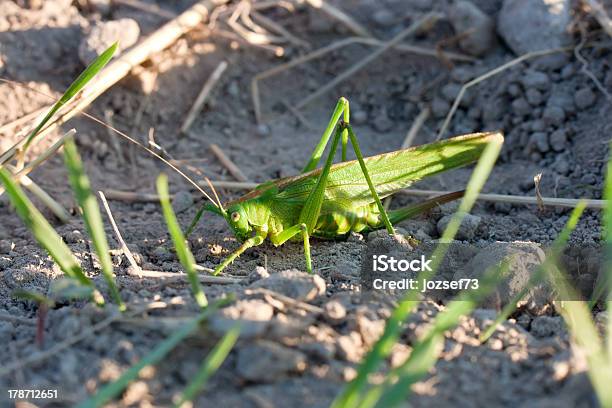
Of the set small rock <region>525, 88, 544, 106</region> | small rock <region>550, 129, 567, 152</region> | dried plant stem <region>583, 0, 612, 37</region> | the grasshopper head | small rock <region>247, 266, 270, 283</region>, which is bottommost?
small rock <region>247, 266, 270, 283</region>

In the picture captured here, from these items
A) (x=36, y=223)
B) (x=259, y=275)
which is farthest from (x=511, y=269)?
(x=36, y=223)

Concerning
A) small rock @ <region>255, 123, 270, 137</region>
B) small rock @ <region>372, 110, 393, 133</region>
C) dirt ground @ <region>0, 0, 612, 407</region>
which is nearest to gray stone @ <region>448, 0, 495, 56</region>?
dirt ground @ <region>0, 0, 612, 407</region>

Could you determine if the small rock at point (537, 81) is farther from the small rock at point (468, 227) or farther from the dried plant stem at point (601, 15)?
the small rock at point (468, 227)

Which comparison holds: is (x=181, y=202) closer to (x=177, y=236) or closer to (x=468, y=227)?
(x=468, y=227)

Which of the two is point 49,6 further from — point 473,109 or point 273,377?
point 273,377

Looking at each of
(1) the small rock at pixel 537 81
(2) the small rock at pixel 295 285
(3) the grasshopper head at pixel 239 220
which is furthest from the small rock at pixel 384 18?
(2) the small rock at pixel 295 285

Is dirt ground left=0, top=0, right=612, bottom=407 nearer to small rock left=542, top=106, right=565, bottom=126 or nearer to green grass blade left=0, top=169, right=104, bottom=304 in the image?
small rock left=542, top=106, right=565, bottom=126
